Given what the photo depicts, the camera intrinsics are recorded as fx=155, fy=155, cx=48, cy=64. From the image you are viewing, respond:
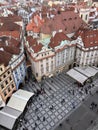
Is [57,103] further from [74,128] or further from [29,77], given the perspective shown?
[29,77]

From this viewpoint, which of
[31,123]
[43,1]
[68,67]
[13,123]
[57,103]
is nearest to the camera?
[13,123]

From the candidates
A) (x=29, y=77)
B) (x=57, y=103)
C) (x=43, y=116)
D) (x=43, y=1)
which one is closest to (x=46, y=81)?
(x=29, y=77)

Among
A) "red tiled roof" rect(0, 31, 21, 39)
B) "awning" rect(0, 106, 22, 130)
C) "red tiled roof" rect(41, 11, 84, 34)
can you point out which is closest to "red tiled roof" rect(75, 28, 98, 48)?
"red tiled roof" rect(41, 11, 84, 34)

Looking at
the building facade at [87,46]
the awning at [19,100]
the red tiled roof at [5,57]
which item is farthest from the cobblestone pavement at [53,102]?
the red tiled roof at [5,57]

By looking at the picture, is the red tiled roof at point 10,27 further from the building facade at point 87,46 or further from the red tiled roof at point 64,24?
the building facade at point 87,46

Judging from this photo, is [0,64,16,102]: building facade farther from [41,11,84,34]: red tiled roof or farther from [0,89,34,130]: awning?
[41,11,84,34]: red tiled roof

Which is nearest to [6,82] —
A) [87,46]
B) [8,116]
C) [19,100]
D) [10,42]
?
[19,100]
